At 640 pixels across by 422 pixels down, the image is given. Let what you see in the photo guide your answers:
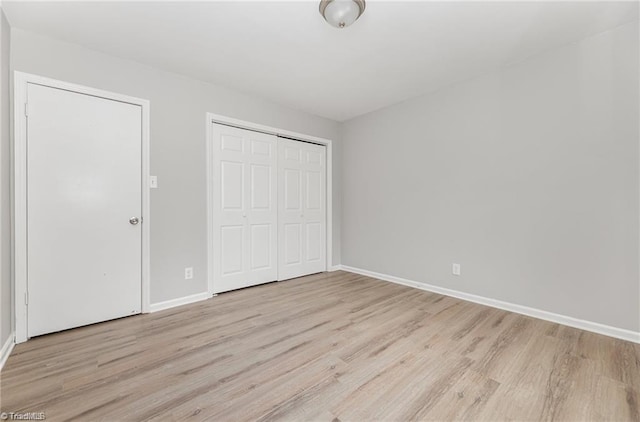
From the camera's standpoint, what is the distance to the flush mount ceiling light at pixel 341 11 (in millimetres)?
1796

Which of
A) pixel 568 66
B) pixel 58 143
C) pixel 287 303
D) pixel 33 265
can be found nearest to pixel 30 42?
pixel 58 143

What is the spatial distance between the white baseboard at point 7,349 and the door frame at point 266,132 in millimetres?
1506

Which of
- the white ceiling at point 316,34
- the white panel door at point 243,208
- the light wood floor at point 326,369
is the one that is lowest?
the light wood floor at point 326,369

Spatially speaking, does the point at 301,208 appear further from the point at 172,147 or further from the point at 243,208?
the point at 172,147

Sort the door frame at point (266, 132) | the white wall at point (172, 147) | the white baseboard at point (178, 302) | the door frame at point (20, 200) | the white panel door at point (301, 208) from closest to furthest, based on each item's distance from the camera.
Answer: the door frame at point (20, 200) < the white wall at point (172, 147) < the white baseboard at point (178, 302) < the door frame at point (266, 132) < the white panel door at point (301, 208)

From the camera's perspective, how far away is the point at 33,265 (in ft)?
7.06

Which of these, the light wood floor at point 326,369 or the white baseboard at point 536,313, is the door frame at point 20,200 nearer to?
the light wood floor at point 326,369

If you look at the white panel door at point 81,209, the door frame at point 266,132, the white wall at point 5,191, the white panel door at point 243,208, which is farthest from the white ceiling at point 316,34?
the white panel door at point 243,208

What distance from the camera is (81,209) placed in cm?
235

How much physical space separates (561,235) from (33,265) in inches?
179

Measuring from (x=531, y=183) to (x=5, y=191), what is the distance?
4460 mm

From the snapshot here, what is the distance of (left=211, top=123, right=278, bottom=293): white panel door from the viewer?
3219 mm

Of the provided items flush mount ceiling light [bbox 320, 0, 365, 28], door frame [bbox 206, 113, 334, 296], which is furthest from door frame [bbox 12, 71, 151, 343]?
flush mount ceiling light [bbox 320, 0, 365, 28]

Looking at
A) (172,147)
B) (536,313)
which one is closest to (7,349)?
(172,147)
